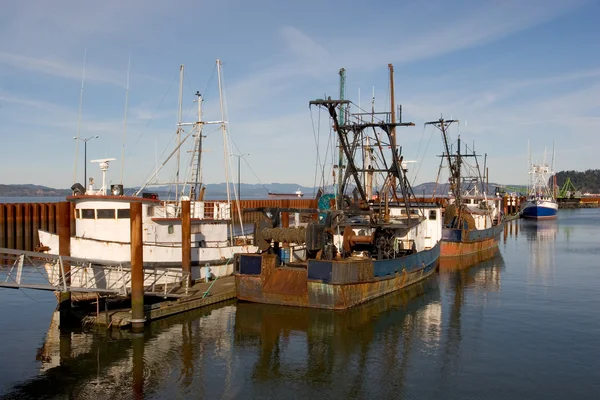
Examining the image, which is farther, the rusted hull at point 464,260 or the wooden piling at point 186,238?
the rusted hull at point 464,260

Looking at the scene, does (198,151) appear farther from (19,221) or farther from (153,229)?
(19,221)

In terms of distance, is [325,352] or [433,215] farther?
[433,215]

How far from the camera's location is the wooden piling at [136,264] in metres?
18.6

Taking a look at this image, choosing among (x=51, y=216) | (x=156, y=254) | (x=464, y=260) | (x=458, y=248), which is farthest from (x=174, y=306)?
(x=51, y=216)

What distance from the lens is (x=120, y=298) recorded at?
2219cm

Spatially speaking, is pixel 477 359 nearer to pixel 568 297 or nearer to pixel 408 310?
pixel 408 310

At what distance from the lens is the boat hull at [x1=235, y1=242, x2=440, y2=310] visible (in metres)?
21.7

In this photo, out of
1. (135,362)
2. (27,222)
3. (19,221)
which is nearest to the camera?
(135,362)

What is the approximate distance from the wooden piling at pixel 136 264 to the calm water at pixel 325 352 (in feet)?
1.93

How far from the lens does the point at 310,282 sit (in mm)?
21984

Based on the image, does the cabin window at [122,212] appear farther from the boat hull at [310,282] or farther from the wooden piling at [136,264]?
the wooden piling at [136,264]

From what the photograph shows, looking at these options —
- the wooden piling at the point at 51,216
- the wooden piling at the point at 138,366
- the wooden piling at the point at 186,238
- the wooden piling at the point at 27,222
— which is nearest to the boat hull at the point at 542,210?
the wooden piling at the point at 51,216

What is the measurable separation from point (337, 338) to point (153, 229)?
1128cm

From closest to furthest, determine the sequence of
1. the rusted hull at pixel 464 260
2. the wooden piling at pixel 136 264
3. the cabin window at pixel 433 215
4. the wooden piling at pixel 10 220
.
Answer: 1. the wooden piling at pixel 136 264
2. the cabin window at pixel 433 215
3. the rusted hull at pixel 464 260
4. the wooden piling at pixel 10 220
